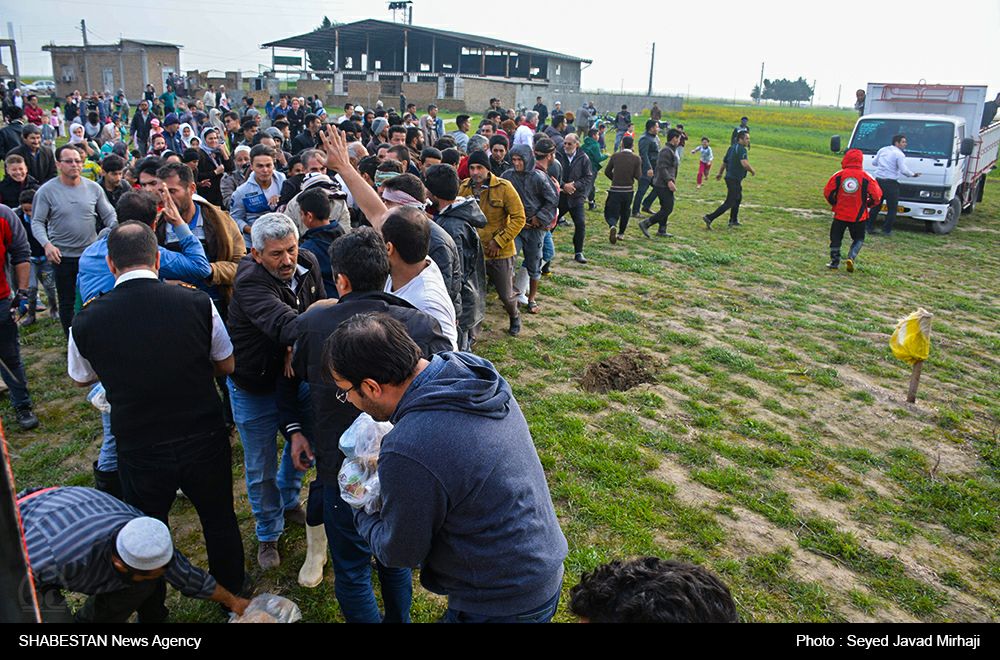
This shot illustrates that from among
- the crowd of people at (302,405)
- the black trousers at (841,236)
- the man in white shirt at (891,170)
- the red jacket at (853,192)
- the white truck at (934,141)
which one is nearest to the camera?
the crowd of people at (302,405)

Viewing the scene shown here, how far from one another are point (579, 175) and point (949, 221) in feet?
32.5

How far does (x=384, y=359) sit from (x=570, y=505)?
2.79 metres

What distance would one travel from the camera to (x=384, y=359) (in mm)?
2096

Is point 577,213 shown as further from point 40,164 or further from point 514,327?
point 40,164

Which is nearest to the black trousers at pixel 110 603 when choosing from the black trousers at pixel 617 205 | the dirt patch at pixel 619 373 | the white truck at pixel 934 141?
the dirt patch at pixel 619 373

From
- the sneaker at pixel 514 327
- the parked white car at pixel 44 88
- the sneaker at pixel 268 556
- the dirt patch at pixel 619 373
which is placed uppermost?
the parked white car at pixel 44 88

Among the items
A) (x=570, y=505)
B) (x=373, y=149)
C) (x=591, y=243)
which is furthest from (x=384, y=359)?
(x=591, y=243)

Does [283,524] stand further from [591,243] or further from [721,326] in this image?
[591,243]

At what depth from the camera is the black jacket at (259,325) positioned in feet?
11.4

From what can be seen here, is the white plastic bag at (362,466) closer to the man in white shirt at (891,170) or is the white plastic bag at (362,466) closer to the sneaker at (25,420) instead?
the sneaker at (25,420)

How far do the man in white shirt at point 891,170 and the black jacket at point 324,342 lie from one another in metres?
13.8

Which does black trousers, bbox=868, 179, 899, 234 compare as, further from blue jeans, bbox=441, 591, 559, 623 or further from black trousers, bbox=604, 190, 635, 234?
blue jeans, bbox=441, 591, 559, 623

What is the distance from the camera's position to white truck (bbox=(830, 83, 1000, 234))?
1379 cm

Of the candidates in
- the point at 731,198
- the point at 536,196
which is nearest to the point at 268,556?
the point at 536,196
